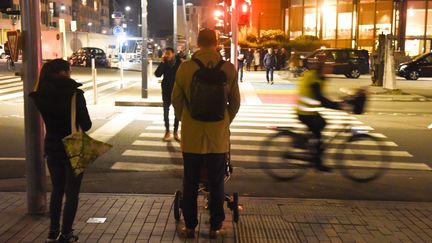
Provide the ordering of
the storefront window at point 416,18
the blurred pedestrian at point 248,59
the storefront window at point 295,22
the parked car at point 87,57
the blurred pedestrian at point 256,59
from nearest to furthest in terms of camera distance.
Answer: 1. the blurred pedestrian at point 256,59
2. the blurred pedestrian at point 248,59
3. the parked car at point 87,57
4. the storefront window at point 416,18
5. the storefront window at point 295,22

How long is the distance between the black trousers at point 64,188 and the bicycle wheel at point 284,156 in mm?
3890

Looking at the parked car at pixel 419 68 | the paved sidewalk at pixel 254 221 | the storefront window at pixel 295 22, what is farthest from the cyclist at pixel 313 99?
the storefront window at pixel 295 22

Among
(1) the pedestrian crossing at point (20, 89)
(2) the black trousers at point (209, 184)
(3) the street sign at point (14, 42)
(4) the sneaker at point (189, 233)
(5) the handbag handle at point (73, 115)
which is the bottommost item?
(4) the sneaker at point (189, 233)

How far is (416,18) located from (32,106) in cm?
4457

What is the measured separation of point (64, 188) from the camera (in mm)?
5328

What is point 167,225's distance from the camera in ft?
19.4

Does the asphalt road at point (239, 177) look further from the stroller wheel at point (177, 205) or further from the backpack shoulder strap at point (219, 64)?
the backpack shoulder strap at point (219, 64)

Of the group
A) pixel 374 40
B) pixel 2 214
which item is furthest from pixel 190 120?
pixel 374 40

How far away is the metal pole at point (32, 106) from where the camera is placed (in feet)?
19.9

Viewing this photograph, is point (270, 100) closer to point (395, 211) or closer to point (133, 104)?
point (133, 104)

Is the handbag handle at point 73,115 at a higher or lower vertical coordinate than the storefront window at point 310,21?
lower

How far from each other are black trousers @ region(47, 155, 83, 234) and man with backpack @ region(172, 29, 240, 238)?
1.03 metres

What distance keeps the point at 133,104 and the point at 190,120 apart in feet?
42.9

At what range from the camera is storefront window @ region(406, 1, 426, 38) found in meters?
46.0
